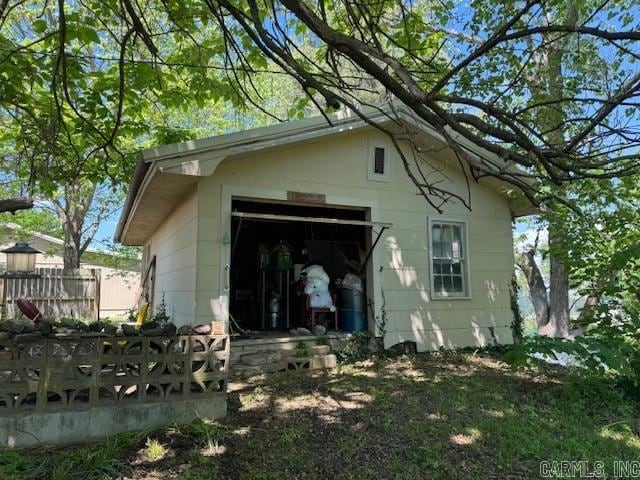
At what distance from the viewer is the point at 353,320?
7.55 metres

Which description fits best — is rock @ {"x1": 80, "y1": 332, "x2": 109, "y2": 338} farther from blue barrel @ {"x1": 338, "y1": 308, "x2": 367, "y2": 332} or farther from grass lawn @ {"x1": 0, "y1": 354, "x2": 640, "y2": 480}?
blue barrel @ {"x1": 338, "y1": 308, "x2": 367, "y2": 332}

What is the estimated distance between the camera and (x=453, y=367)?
6.63 meters

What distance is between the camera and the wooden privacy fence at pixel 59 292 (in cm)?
1305

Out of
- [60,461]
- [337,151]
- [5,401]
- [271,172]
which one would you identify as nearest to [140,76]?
[271,172]

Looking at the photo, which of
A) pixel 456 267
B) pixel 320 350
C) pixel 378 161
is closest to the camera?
pixel 320 350

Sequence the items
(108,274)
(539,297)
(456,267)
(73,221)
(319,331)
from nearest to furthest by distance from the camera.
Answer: (319,331)
(456,267)
(539,297)
(73,221)
(108,274)

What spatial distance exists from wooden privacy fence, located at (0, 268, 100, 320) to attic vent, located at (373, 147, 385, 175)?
34.5ft

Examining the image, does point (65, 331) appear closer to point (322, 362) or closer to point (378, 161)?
point (322, 362)

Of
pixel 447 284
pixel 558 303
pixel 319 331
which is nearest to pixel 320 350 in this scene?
pixel 319 331

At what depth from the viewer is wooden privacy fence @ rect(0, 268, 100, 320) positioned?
13.1 metres

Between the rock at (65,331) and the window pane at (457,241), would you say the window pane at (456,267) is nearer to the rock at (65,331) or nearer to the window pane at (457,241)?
the window pane at (457,241)

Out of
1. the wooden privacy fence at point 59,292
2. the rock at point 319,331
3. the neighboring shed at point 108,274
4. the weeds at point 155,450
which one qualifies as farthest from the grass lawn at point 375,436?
the neighboring shed at point 108,274

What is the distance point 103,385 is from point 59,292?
460 inches

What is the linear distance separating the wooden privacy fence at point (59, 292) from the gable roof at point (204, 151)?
7571mm
